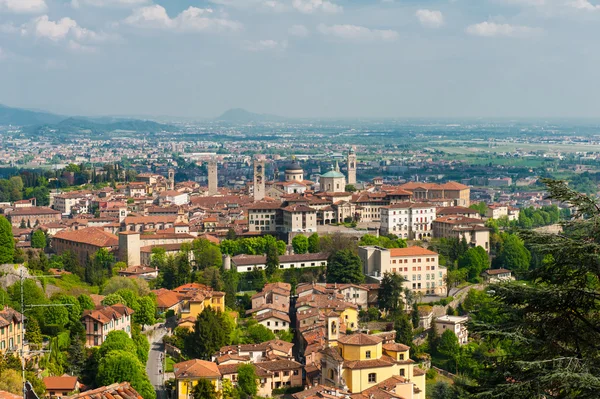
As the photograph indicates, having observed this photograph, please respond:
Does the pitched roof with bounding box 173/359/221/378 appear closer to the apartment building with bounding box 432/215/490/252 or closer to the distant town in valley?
the distant town in valley

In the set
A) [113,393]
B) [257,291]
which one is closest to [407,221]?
Result: [257,291]

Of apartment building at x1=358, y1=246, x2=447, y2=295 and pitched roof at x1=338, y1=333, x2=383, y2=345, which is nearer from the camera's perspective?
pitched roof at x1=338, y1=333, x2=383, y2=345

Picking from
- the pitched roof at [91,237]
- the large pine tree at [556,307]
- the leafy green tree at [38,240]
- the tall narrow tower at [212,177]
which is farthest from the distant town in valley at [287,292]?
the tall narrow tower at [212,177]

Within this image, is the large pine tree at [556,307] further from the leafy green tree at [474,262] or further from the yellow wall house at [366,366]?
the leafy green tree at [474,262]

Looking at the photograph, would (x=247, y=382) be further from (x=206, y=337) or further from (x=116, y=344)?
(x=116, y=344)

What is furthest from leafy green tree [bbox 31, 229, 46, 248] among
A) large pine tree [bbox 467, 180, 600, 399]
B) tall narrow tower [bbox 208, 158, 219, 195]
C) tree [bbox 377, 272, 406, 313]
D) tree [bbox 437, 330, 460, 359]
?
large pine tree [bbox 467, 180, 600, 399]

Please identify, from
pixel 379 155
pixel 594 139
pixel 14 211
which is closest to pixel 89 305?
pixel 14 211
